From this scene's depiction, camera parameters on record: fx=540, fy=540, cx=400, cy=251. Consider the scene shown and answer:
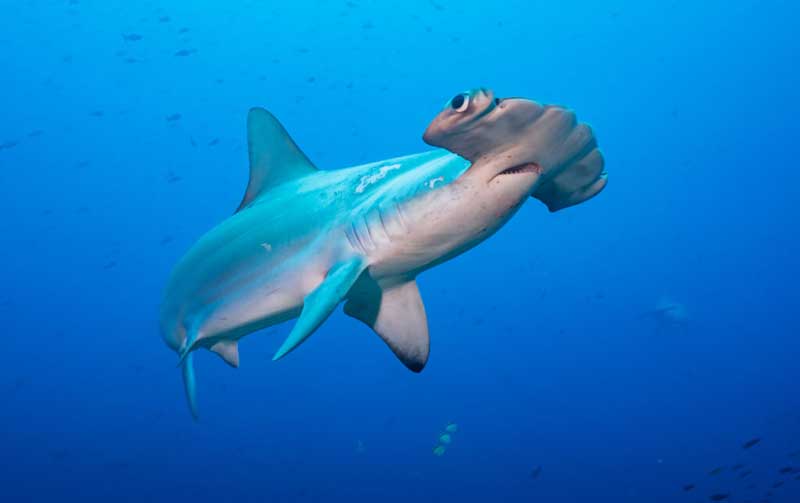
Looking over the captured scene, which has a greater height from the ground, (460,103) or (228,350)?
(460,103)

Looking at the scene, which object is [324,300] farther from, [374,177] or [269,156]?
[269,156]

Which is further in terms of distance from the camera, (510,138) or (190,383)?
(190,383)

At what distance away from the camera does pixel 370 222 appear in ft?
8.88

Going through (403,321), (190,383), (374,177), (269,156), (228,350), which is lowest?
(403,321)

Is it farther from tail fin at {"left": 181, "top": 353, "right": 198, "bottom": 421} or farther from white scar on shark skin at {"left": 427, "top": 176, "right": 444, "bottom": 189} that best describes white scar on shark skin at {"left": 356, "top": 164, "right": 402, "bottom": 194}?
tail fin at {"left": 181, "top": 353, "right": 198, "bottom": 421}

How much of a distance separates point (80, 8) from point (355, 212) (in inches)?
1568

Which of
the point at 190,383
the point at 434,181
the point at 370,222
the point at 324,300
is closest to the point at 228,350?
the point at 190,383

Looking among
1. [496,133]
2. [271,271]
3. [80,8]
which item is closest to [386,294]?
[271,271]

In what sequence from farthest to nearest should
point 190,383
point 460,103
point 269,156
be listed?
point 190,383 < point 269,156 < point 460,103

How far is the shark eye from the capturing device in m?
1.86

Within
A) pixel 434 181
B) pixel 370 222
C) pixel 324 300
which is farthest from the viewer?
pixel 370 222

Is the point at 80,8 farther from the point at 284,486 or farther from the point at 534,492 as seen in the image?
the point at 534,492

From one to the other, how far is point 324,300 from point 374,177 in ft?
2.43

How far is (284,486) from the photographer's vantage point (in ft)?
63.0
